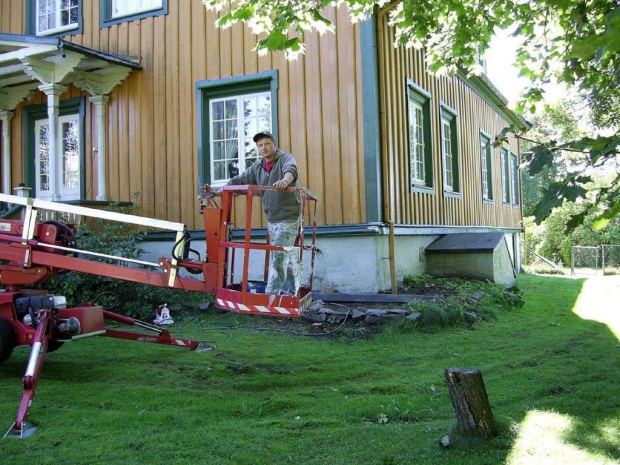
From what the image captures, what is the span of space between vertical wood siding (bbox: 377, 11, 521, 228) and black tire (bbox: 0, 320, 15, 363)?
19.6 feet

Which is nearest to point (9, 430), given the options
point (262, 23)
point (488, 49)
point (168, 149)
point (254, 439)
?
point (254, 439)

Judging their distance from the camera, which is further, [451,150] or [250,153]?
[451,150]

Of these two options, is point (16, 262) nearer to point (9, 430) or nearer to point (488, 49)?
point (9, 430)

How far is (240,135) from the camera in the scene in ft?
34.9

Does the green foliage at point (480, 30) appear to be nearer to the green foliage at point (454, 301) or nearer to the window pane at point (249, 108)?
the green foliage at point (454, 301)

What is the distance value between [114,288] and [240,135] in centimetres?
354

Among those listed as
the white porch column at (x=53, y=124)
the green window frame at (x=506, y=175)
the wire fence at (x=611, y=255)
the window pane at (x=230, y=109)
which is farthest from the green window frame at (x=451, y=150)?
the wire fence at (x=611, y=255)

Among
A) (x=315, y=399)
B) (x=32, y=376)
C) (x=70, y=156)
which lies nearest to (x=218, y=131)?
(x=70, y=156)

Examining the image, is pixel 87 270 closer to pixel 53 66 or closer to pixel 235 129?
pixel 235 129

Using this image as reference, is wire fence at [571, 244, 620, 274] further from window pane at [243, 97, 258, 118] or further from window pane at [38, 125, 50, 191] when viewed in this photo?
window pane at [38, 125, 50, 191]

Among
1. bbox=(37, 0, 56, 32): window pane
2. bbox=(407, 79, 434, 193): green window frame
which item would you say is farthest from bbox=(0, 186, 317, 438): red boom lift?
bbox=(37, 0, 56, 32): window pane

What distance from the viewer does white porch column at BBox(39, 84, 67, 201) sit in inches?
418

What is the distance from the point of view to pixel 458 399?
388cm

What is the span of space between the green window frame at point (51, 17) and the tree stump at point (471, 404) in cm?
1149
